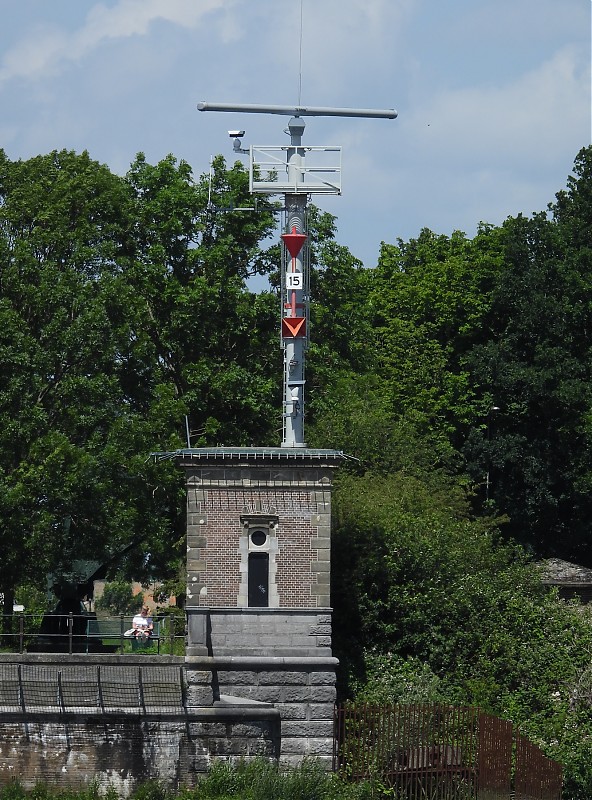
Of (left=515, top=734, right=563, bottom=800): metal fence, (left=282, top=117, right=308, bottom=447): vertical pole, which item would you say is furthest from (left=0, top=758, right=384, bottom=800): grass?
(left=282, top=117, right=308, bottom=447): vertical pole

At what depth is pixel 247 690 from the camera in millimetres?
26203

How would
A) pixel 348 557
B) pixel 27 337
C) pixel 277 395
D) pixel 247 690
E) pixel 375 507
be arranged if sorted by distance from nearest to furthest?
1. pixel 247 690
2. pixel 348 557
3. pixel 375 507
4. pixel 27 337
5. pixel 277 395

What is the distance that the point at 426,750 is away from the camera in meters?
26.1

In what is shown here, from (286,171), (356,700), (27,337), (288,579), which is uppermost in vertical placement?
(286,171)

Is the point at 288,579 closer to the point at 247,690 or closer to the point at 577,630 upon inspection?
the point at 247,690

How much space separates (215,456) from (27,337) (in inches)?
435

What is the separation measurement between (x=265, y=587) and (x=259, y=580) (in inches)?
6.4

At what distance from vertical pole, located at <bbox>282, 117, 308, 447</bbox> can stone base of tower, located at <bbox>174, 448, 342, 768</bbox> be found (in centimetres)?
224

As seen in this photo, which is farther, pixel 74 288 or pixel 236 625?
pixel 74 288

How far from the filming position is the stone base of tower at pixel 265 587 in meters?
26.2

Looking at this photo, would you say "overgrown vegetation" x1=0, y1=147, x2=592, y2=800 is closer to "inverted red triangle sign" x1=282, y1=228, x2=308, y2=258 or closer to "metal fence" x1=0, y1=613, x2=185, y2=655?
"metal fence" x1=0, y1=613, x2=185, y2=655

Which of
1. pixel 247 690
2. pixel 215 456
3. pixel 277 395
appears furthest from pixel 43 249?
pixel 247 690

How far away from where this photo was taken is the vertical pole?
95.6 feet

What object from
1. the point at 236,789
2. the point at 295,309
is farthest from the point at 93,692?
the point at 295,309
